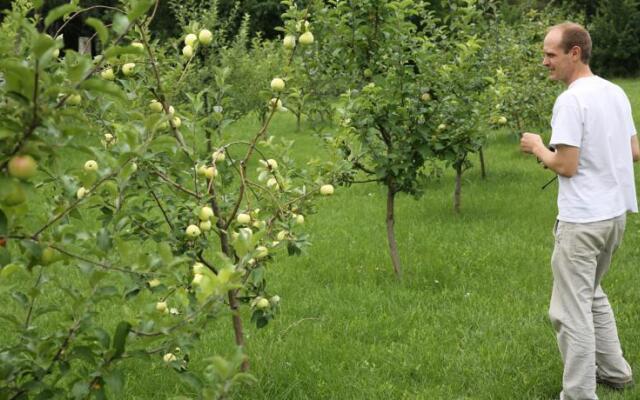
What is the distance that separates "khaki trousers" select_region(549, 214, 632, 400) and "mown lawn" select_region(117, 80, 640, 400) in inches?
14.8

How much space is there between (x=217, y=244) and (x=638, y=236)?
3.99 meters

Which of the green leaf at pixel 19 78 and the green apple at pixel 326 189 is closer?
the green leaf at pixel 19 78

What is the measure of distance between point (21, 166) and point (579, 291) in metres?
2.70

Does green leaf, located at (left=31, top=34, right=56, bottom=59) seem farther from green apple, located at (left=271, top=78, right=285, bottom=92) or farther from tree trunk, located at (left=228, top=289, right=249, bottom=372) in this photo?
tree trunk, located at (left=228, top=289, right=249, bottom=372)

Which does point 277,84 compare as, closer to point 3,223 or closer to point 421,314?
point 3,223

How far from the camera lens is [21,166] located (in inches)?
54.7

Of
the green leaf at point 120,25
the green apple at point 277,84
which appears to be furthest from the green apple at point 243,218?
the green leaf at point 120,25

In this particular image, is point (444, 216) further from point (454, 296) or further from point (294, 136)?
point (294, 136)

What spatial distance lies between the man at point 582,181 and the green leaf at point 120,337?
7.02 feet

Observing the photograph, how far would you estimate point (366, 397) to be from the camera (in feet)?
12.6

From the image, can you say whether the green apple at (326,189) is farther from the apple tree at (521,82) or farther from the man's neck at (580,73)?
the apple tree at (521,82)

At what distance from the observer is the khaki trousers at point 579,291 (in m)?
3.34

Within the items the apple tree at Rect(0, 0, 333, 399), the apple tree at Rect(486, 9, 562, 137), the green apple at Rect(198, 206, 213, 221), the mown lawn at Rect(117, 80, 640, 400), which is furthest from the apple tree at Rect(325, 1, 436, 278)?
the apple tree at Rect(486, 9, 562, 137)

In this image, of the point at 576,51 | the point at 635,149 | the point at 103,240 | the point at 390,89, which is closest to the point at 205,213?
the point at 103,240
